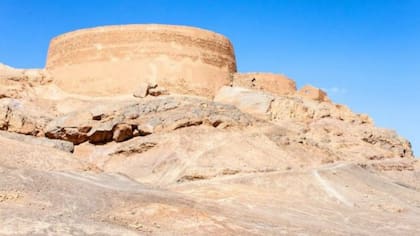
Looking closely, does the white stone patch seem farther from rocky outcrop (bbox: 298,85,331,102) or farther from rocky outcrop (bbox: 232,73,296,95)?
rocky outcrop (bbox: 298,85,331,102)

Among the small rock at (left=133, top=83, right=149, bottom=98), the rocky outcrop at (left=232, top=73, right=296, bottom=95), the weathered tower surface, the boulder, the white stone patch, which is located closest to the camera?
the boulder

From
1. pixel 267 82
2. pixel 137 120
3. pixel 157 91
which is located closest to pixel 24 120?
pixel 137 120

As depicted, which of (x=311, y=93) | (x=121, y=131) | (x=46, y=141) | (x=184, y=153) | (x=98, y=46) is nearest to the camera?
(x=184, y=153)

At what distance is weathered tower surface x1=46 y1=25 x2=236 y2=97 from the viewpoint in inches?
871

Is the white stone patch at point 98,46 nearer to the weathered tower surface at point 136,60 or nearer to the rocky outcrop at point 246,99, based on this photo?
the weathered tower surface at point 136,60

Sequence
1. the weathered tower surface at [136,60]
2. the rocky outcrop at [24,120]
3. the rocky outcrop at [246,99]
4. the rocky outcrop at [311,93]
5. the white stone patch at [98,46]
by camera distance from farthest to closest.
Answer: the rocky outcrop at [311,93]
the white stone patch at [98,46]
the weathered tower surface at [136,60]
the rocky outcrop at [246,99]
the rocky outcrop at [24,120]

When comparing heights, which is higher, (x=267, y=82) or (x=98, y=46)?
(x=267, y=82)

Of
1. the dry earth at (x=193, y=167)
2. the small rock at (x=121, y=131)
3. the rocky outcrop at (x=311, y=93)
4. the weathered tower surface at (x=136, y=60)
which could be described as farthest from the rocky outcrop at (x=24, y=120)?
the rocky outcrop at (x=311, y=93)

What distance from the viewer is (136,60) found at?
73.0 ft

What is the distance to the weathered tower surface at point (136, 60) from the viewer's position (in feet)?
72.6

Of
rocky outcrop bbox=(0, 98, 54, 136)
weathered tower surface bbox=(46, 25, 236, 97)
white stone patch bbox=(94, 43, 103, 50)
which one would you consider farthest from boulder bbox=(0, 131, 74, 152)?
white stone patch bbox=(94, 43, 103, 50)

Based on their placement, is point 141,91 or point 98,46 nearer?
point 141,91

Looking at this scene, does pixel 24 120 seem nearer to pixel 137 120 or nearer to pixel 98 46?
pixel 137 120

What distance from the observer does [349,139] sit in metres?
23.0
